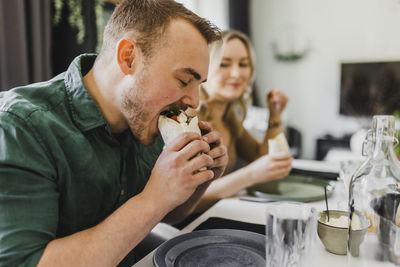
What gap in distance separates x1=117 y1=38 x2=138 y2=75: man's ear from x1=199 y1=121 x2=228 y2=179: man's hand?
30 centimetres

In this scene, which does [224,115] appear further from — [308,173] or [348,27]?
[348,27]

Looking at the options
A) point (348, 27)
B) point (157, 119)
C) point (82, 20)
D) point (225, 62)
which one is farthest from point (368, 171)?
point (348, 27)

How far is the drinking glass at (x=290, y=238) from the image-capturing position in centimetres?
70

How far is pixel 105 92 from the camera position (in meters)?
1.06

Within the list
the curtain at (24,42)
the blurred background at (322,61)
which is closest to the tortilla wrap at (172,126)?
the curtain at (24,42)

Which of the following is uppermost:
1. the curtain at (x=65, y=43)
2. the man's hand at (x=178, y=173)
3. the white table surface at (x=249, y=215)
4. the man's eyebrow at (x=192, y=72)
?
the curtain at (x=65, y=43)

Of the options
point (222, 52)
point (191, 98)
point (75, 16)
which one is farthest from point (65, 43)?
point (191, 98)

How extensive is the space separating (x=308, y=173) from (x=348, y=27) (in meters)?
4.42

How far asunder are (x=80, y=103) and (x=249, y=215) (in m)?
0.67

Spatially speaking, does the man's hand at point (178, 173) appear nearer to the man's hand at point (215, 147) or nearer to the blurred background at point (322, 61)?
the man's hand at point (215, 147)

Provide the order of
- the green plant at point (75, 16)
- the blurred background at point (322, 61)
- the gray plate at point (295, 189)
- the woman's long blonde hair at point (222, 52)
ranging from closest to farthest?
the gray plate at point (295, 189) < the woman's long blonde hair at point (222, 52) < the green plant at point (75, 16) < the blurred background at point (322, 61)

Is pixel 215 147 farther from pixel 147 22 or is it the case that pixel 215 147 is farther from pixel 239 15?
pixel 239 15

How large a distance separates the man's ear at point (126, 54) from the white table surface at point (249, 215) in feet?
1.70

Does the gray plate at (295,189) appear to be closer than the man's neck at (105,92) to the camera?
No
